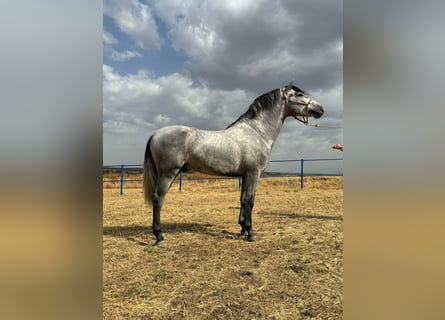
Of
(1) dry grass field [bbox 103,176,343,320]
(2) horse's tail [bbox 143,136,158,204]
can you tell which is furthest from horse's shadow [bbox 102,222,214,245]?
(2) horse's tail [bbox 143,136,158,204]

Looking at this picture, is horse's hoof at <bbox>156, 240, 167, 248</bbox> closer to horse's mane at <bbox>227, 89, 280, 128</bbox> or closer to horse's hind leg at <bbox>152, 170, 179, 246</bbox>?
horse's hind leg at <bbox>152, 170, 179, 246</bbox>

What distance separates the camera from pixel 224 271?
2602mm

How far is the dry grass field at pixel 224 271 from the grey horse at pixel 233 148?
481 mm

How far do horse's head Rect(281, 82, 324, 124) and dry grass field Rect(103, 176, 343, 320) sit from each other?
1.94 meters

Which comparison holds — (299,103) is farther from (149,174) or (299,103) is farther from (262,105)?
(149,174)

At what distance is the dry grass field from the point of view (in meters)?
1.89

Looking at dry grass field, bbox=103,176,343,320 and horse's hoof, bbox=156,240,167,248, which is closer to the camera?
dry grass field, bbox=103,176,343,320

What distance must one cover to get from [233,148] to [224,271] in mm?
1789

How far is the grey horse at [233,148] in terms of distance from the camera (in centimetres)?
355

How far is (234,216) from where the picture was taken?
5.72m
